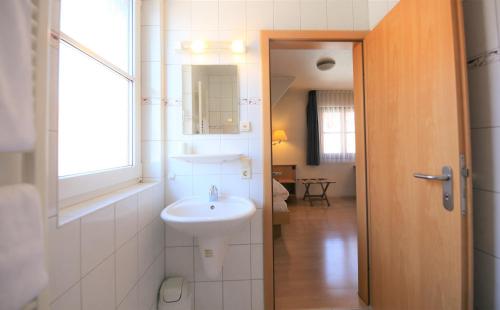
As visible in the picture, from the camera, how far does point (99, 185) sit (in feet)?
3.15

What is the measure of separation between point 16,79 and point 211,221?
0.85m

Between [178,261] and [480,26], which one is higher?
[480,26]

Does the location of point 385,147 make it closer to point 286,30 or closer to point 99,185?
point 286,30

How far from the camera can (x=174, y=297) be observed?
1268mm

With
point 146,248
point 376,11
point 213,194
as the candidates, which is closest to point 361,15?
point 376,11

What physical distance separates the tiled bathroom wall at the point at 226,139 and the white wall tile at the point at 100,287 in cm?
60

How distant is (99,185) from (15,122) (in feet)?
2.07

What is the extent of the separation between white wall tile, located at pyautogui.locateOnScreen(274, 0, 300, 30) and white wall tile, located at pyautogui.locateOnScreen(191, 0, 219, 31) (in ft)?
1.40

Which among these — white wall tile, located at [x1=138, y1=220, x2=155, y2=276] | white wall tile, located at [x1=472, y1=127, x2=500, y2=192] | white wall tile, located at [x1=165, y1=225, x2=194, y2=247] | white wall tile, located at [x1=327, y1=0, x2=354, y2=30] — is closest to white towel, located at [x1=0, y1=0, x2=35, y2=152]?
white wall tile, located at [x1=138, y1=220, x2=155, y2=276]

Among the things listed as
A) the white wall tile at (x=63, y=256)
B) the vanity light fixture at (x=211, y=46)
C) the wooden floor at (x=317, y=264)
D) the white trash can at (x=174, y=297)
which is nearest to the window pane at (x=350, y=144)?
the wooden floor at (x=317, y=264)

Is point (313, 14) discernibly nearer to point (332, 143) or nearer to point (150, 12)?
point (150, 12)

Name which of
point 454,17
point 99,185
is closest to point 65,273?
point 99,185

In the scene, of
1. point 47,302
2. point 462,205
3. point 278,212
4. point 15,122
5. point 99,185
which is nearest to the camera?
point 15,122

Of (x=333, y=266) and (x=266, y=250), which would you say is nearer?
(x=266, y=250)
